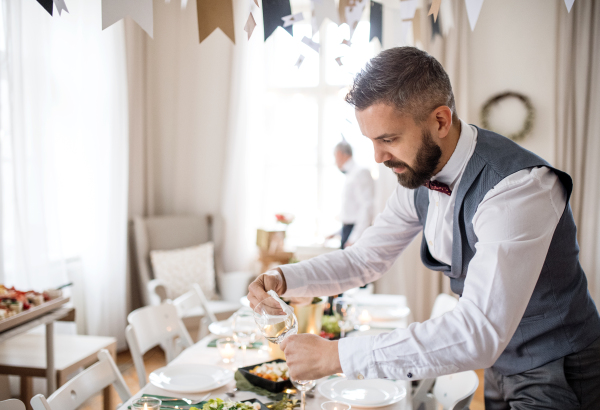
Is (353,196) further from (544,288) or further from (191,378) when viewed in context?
(544,288)

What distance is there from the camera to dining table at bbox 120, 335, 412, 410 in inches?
54.5

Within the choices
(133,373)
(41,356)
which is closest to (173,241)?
(133,373)

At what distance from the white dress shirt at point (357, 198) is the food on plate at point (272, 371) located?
8.71ft

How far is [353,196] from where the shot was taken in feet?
13.8

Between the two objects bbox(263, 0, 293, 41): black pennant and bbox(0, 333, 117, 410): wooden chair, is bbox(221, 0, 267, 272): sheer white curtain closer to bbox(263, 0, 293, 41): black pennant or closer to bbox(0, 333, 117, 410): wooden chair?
bbox(0, 333, 117, 410): wooden chair

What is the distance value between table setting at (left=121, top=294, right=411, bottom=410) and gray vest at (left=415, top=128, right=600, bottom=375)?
0.42m

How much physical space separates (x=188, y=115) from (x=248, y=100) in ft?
2.07

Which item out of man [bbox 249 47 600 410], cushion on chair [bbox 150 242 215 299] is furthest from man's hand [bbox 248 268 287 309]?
cushion on chair [bbox 150 242 215 299]

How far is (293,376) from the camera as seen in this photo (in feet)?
3.46

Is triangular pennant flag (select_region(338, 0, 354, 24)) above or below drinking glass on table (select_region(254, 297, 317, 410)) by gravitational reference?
above

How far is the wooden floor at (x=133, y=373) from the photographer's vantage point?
9.66 ft

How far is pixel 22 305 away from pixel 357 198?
109 inches

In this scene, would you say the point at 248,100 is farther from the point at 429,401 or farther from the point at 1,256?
the point at 429,401

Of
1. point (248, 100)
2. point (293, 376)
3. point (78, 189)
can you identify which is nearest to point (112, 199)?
point (78, 189)
